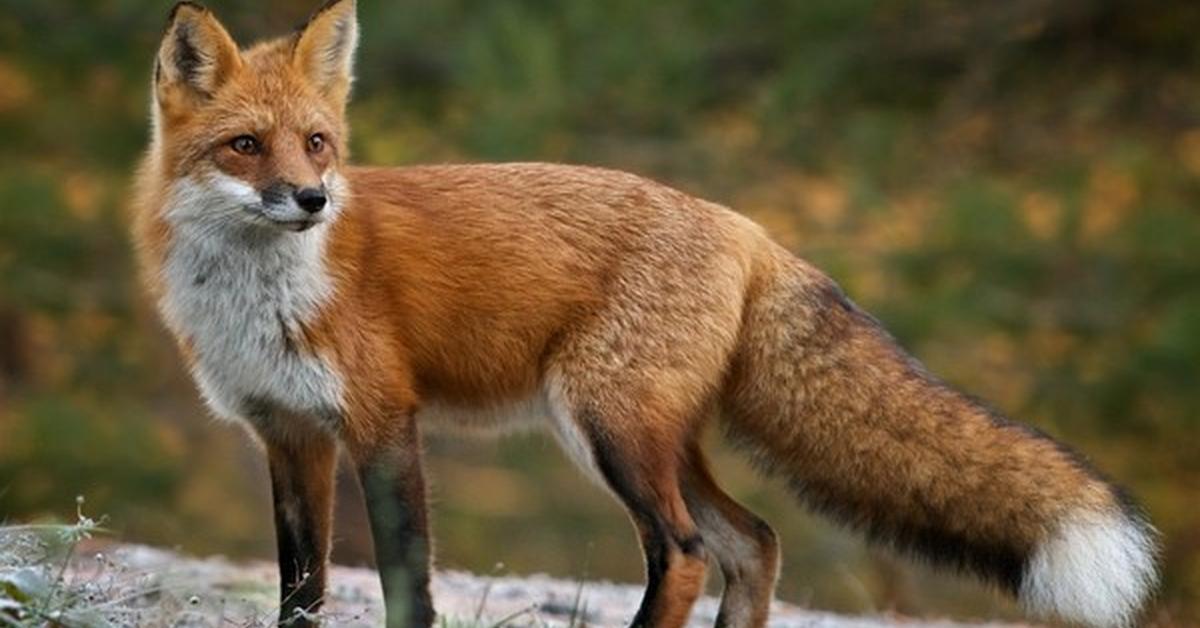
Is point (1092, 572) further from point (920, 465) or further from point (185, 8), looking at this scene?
point (185, 8)

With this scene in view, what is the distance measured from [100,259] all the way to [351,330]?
8.97 meters

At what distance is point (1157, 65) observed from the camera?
13.9m

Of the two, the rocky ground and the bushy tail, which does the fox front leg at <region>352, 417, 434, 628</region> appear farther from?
the bushy tail

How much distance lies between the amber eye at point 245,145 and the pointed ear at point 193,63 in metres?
0.24

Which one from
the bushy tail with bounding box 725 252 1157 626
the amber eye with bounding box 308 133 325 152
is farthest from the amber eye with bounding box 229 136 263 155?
the bushy tail with bounding box 725 252 1157 626

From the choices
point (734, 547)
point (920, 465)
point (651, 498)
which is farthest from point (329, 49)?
point (920, 465)

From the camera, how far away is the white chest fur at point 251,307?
20.2 ft

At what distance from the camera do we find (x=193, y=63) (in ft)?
20.7

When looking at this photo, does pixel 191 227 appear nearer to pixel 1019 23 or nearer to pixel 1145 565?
pixel 1145 565

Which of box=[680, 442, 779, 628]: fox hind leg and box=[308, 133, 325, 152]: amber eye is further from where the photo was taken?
box=[680, 442, 779, 628]: fox hind leg

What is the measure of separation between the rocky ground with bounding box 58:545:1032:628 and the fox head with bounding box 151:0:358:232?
1.09 metres

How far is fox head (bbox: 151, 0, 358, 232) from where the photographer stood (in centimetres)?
602

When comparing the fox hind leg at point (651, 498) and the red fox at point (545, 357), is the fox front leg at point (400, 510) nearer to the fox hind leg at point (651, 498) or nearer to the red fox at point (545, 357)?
the red fox at point (545, 357)

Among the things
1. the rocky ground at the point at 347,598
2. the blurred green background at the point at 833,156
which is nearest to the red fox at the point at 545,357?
the rocky ground at the point at 347,598
